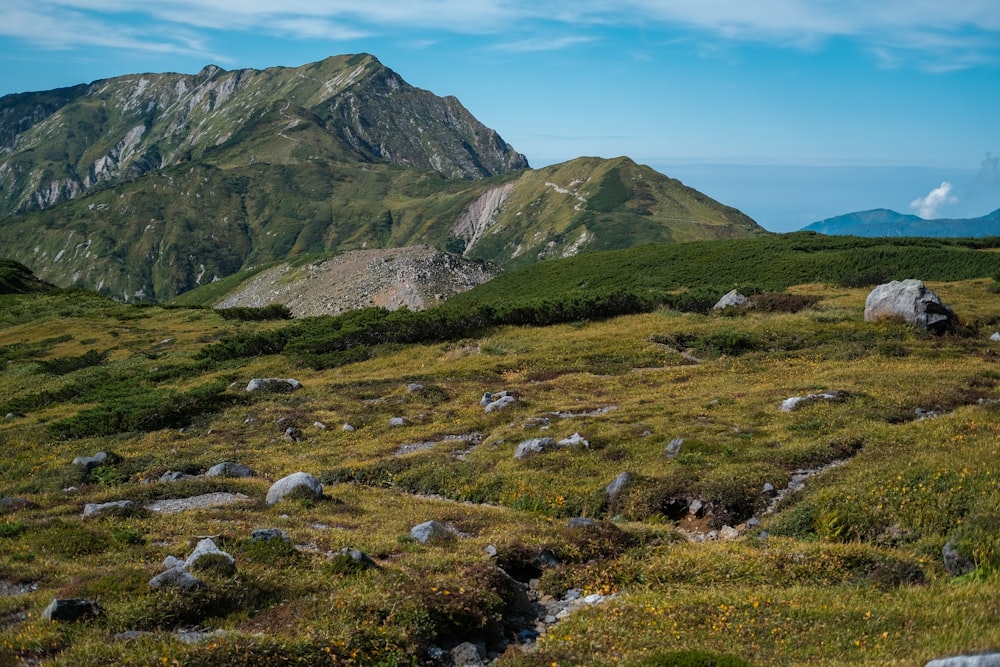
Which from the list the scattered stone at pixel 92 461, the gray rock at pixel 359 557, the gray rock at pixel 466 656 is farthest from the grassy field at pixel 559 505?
the scattered stone at pixel 92 461

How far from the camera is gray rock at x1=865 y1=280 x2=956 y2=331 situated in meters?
50.3

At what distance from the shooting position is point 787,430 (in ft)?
97.5

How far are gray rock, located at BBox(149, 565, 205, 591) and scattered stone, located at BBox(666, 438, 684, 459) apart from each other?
18.4m

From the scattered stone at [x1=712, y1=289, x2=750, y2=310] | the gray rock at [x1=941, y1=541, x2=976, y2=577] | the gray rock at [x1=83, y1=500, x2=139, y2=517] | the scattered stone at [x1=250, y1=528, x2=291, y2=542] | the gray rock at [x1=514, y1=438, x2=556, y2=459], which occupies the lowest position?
the gray rock at [x1=83, y1=500, x2=139, y2=517]

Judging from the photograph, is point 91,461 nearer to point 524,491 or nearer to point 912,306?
point 524,491

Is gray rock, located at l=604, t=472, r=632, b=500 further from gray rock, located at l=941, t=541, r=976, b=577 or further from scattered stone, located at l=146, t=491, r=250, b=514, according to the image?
scattered stone, located at l=146, t=491, r=250, b=514

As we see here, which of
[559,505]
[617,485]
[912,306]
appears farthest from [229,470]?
[912,306]

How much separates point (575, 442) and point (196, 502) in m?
15.0

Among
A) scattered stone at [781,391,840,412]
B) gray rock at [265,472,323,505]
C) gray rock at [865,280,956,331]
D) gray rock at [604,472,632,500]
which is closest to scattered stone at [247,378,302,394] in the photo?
gray rock at [265,472,323,505]

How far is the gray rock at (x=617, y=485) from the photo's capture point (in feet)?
83.1

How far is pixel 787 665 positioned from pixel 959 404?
26.0m

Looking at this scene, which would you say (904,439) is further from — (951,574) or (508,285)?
(508,285)

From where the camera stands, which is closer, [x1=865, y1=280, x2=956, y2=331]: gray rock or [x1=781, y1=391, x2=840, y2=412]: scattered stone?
[x1=781, y1=391, x2=840, y2=412]: scattered stone

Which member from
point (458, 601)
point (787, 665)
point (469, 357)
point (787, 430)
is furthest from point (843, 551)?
point (469, 357)
